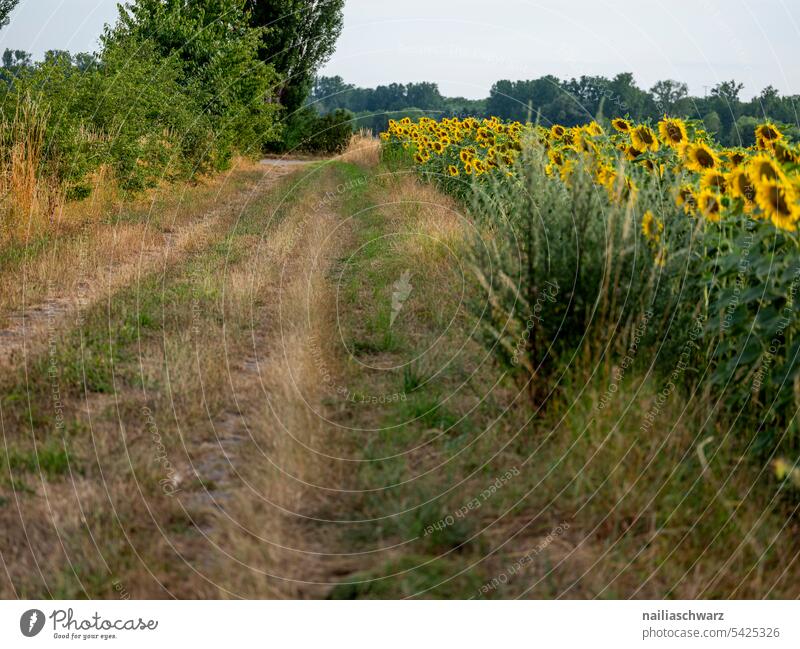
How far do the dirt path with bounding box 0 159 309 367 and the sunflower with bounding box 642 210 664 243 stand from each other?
415 cm

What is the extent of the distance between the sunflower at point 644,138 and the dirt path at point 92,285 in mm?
4738

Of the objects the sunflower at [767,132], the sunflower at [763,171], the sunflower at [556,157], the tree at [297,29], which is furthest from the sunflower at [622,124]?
the tree at [297,29]

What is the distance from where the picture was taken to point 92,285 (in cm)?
787

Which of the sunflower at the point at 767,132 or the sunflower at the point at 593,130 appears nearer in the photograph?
the sunflower at the point at 767,132

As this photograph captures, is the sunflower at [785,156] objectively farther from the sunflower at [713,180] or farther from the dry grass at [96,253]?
the dry grass at [96,253]

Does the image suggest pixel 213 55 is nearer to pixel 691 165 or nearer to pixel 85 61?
pixel 85 61

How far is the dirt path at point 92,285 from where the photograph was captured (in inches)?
242

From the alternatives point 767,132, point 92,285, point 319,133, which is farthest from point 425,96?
point 319,133

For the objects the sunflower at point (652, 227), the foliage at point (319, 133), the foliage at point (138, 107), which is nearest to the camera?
the sunflower at point (652, 227)

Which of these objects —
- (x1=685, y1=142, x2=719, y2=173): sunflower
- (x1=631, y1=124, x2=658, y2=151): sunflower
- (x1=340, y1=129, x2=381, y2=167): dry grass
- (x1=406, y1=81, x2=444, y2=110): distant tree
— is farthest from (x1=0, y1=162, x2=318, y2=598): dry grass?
(x1=340, y1=129, x2=381, y2=167): dry grass

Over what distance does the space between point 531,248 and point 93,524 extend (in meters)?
2.62

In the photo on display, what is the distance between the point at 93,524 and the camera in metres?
3.42

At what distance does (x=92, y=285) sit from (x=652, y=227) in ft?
18.4

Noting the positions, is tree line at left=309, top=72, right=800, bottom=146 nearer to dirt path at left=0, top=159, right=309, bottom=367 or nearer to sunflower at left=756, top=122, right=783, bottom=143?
sunflower at left=756, top=122, right=783, bottom=143
